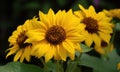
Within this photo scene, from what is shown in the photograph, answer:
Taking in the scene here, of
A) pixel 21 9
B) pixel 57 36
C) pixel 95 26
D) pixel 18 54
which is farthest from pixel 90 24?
pixel 21 9

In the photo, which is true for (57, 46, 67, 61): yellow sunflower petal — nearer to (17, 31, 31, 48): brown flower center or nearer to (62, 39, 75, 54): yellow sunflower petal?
(62, 39, 75, 54): yellow sunflower petal

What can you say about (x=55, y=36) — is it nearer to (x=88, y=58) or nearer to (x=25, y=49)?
(x=25, y=49)

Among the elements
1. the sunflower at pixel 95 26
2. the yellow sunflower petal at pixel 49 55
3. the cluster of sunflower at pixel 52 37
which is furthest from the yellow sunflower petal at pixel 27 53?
the sunflower at pixel 95 26

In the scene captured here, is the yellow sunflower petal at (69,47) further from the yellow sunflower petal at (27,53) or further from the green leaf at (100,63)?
the green leaf at (100,63)

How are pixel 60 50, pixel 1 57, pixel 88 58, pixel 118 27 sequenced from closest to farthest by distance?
pixel 60 50
pixel 88 58
pixel 118 27
pixel 1 57

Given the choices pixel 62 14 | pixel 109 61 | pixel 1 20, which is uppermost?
pixel 1 20

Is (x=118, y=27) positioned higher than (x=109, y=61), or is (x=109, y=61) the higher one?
(x=118, y=27)

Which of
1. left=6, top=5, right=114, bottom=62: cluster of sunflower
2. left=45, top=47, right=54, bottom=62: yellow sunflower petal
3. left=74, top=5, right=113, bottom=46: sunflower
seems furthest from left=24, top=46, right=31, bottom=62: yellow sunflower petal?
left=74, top=5, right=113, bottom=46: sunflower

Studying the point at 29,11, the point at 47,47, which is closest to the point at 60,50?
the point at 47,47

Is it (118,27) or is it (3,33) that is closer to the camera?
(118,27)

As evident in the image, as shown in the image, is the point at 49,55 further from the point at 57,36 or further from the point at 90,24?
the point at 90,24
